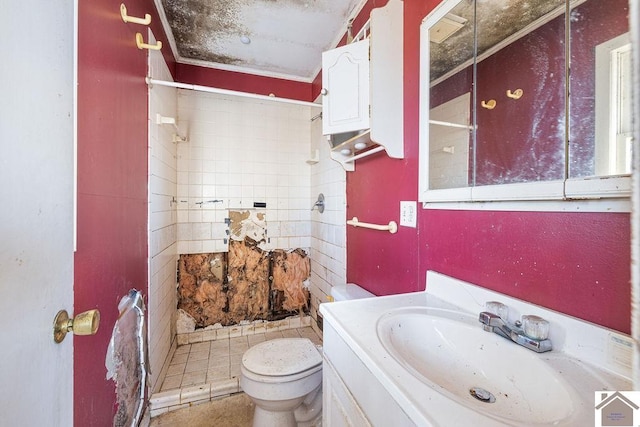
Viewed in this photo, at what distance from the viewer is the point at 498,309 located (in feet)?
2.62

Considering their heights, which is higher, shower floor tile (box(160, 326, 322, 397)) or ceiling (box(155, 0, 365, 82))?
ceiling (box(155, 0, 365, 82))

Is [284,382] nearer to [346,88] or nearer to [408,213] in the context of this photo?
[408,213]

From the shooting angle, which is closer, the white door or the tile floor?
the white door

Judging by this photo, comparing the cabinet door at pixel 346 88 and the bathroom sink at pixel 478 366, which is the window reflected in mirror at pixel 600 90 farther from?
the cabinet door at pixel 346 88

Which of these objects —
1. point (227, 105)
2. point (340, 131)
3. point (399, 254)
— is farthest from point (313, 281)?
point (227, 105)

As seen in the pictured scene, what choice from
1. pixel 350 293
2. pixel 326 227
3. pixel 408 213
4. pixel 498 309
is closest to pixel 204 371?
pixel 350 293

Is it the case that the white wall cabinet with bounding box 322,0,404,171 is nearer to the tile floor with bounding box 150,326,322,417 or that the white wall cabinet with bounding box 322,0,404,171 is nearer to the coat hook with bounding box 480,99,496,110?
the coat hook with bounding box 480,99,496,110

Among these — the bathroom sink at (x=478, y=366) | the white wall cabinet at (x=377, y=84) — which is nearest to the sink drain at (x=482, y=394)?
the bathroom sink at (x=478, y=366)

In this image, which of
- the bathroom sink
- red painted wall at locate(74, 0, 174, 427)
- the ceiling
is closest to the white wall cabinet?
the ceiling

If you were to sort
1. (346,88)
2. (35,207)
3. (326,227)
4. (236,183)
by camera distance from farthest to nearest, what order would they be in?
(236,183), (326,227), (346,88), (35,207)

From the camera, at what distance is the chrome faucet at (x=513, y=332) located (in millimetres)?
665

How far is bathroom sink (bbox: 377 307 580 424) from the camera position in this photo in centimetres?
55

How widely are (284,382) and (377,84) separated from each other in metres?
1.49

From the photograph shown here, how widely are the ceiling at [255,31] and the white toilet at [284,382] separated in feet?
6.00
